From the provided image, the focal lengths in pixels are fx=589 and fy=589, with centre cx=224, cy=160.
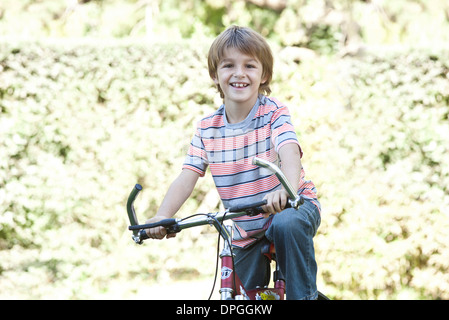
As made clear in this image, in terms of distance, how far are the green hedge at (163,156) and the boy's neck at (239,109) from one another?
2174mm

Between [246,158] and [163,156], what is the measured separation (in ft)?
8.40

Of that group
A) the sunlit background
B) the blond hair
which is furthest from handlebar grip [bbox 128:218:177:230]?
the sunlit background

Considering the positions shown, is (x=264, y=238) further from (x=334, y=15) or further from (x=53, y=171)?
(x=334, y=15)

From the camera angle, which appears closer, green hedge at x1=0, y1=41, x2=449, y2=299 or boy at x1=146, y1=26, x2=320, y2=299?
boy at x1=146, y1=26, x2=320, y2=299

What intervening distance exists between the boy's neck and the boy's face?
41 mm

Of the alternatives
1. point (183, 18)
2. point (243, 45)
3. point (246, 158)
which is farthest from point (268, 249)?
point (183, 18)

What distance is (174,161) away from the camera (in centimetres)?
548

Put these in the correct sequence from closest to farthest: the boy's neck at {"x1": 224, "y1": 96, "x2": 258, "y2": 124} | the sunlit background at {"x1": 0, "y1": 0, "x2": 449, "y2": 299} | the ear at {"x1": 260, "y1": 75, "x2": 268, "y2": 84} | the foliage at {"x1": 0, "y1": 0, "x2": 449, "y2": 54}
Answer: the boy's neck at {"x1": 224, "y1": 96, "x2": 258, "y2": 124} → the ear at {"x1": 260, "y1": 75, "x2": 268, "y2": 84} → the sunlit background at {"x1": 0, "y1": 0, "x2": 449, "y2": 299} → the foliage at {"x1": 0, "y1": 0, "x2": 449, "y2": 54}

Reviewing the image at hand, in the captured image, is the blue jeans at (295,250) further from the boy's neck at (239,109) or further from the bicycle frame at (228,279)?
the boy's neck at (239,109)

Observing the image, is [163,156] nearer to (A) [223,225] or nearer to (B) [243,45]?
(B) [243,45]

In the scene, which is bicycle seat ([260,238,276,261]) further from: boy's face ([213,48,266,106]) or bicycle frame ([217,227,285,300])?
boy's face ([213,48,266,106])

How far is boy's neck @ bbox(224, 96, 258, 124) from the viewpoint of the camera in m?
3.10

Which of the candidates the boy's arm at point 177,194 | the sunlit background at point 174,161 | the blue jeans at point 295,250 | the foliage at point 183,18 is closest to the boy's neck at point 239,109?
the boy's arm at point 177,194

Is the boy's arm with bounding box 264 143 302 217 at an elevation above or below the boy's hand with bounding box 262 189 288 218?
above
